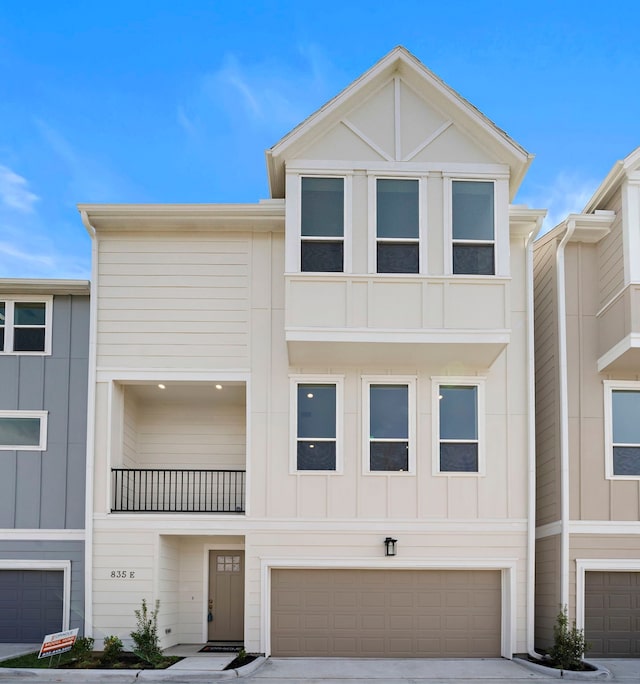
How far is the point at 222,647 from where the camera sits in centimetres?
1297

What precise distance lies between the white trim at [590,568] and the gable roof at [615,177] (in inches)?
243

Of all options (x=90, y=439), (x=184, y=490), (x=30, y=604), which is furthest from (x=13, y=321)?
(x=30, y=604)

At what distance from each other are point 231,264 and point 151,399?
3.26 meters

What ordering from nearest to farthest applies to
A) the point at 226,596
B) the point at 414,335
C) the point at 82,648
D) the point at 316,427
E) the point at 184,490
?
the point at 82,648 → the point at 414,335 → the point at 316,427 → the point at 226,596 → the point at 184,490

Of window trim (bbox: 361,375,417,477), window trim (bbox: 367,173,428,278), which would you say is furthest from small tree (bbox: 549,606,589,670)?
window trim (bbox: 367,173,428,278)

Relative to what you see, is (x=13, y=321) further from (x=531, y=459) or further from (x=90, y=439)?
(x=531, y=459)

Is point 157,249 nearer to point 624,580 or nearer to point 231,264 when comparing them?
point 231,264

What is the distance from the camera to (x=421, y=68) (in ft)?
39.9

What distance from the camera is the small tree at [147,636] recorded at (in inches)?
440

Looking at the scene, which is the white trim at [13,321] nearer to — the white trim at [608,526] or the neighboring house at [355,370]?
the neighboring house at [355,370]

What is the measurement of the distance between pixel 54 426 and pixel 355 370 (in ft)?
18.2

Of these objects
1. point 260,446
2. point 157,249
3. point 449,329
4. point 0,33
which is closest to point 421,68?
point 449,329

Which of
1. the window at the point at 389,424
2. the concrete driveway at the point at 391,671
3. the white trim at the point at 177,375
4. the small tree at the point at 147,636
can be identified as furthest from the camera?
the white trim at the point at 177,375

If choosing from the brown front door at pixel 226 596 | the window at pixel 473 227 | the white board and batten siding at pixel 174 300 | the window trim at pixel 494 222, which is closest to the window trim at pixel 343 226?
the white board and batten siding at pixel 174 300
